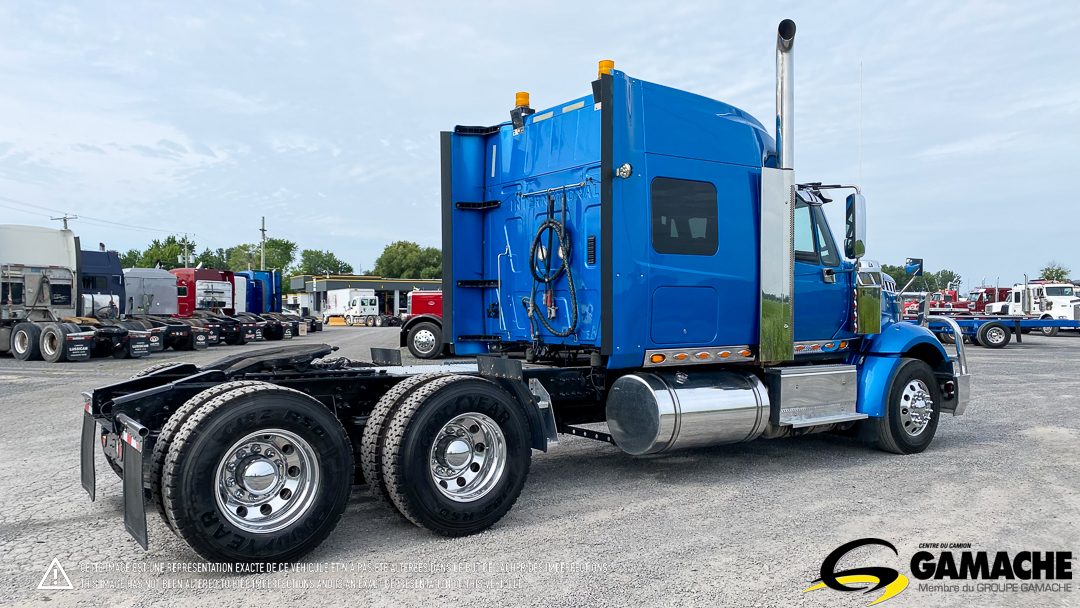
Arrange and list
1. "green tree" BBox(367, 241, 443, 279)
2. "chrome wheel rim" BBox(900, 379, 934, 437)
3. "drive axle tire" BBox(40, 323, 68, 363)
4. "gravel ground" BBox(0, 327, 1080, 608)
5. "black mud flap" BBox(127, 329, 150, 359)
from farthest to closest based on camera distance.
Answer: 1. "green tree" BBox(367, 241, 443, 279)
2. "black mud flap" BBox(127, 329, 150, 359)
3. "drive axle tire" BBox(40, 323, 68, 363)
4. "chrome wheel rim" BBox(900, 379, 934, 437)
5. "gravel ground" BBox(0, 327, 1080, 608)

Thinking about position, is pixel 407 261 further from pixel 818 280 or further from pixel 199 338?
pixel 818 280

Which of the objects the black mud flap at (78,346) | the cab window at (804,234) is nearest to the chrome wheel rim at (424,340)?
the black mud flap at (78,346)

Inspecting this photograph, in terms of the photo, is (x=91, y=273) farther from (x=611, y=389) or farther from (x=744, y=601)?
(x=744, y=601)

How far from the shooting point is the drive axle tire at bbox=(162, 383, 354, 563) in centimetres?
388

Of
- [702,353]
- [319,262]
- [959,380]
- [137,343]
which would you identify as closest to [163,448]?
[702,353]

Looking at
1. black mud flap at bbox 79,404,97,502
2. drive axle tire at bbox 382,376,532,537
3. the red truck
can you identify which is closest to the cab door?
drive axle tire at bbox 382,376,532,537

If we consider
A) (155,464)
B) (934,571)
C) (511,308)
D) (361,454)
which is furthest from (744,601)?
(511,308)

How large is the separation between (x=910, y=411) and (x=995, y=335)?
22234mm

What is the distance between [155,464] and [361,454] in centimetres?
121

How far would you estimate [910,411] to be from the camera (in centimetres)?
718

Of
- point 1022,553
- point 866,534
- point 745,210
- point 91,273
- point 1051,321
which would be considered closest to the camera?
point 1022,553

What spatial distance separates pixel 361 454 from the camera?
476cm

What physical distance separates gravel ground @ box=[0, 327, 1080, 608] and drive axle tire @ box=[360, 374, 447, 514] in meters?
0.33

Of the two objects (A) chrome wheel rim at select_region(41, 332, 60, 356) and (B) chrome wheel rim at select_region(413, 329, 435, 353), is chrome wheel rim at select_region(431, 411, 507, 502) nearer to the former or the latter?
(B) chrome wheel rim at select_region(413, 329, 435, 353)
